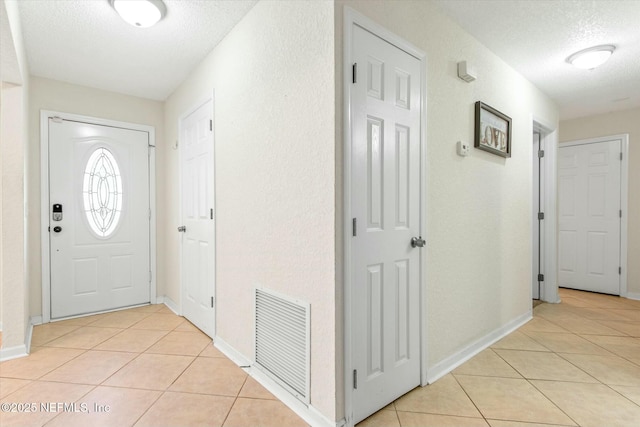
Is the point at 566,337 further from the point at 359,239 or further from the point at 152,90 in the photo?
the point at 152,90

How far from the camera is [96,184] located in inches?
134

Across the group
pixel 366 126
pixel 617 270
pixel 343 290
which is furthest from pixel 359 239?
pixel 617 270

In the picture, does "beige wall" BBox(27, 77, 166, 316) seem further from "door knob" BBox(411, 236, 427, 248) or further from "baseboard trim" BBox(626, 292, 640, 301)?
"baseboard trim" BBox(626, 292, 640, 301)

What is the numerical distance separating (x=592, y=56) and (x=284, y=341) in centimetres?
325

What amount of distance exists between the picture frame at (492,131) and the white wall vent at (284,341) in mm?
1807

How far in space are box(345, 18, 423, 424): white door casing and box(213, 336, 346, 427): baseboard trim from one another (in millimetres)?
170

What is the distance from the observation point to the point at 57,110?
319 cm

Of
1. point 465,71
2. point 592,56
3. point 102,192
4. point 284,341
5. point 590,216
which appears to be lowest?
point 284,341

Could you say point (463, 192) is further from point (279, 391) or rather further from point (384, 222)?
point (279, 391)

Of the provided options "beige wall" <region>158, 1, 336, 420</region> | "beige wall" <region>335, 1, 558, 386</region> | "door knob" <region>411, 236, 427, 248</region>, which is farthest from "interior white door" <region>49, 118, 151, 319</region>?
"door knob" <region>411, 236, 427, 248</region>

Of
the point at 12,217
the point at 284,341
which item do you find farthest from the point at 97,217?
the point at 284,341

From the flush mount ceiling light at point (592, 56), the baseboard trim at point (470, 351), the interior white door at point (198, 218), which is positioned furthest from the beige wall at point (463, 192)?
the interior white door at point (198, 218)

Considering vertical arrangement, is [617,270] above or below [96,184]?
below

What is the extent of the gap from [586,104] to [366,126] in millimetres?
3832
